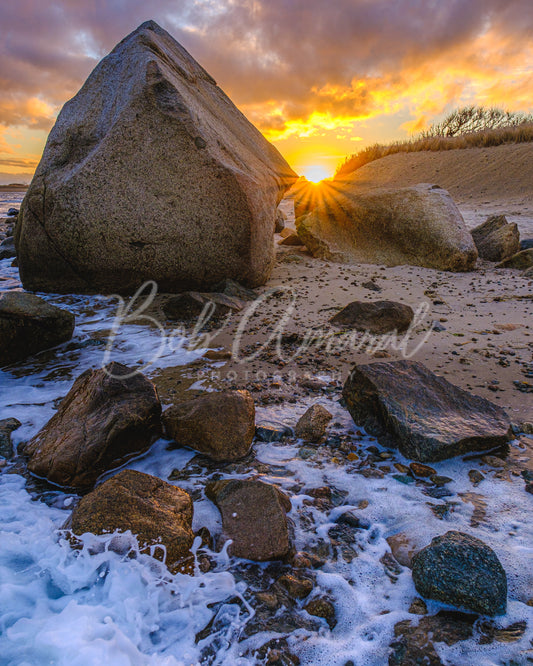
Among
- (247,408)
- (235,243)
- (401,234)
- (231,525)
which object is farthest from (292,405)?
(401,234)

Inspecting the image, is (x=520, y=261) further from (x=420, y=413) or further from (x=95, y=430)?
(x=95, y=430)

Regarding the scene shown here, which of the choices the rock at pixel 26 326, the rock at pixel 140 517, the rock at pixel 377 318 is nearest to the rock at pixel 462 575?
the rock at pixel 140 517

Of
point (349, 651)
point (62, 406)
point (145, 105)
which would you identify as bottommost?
point (349, 651)

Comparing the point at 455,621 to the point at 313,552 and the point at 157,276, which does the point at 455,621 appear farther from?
the point at 157,276

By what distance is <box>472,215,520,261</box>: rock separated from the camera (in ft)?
20.8

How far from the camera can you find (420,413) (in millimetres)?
2229

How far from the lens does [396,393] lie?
2344 millimetres

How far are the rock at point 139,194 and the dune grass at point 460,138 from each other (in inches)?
533

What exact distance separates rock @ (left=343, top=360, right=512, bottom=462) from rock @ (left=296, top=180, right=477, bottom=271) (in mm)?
4107

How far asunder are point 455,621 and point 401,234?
6.05 meters

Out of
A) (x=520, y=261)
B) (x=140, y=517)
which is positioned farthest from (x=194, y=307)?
(x=520, y=261)

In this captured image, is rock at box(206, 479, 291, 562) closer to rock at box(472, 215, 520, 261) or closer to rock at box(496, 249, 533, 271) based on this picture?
rock at box(496, 249, 533, 271)

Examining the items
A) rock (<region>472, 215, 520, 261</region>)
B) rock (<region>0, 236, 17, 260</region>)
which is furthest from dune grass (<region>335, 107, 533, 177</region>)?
rock (<region>0, 236, 17, 260</region>)

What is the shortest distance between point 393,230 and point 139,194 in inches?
166
